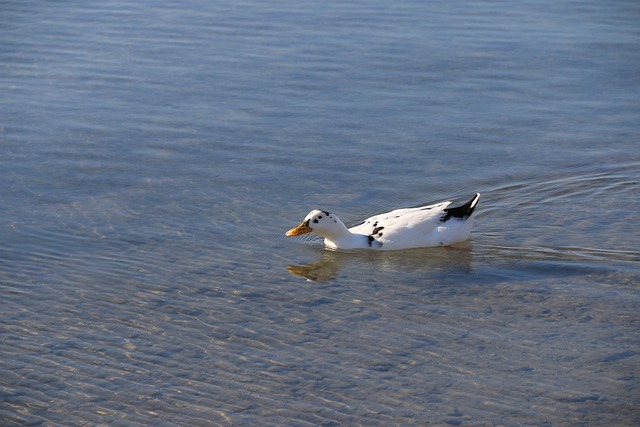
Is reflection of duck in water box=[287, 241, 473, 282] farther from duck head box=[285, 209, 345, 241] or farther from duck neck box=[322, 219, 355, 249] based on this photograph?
duck head box=[285, 209, 345, 241]

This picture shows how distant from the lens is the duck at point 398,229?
10.8 m

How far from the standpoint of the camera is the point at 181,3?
21.7 meters

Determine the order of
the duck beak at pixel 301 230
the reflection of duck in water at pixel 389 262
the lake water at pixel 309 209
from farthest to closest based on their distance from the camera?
1. the duck beak at pixel 301 230
2. the reflection of duck in water at pixel 389 262
3. the lake water at pixel 309 209

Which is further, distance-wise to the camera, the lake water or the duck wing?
the duck wing

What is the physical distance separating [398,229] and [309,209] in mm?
1298

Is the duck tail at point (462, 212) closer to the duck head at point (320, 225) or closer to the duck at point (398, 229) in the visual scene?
the duck at point (398, 229)

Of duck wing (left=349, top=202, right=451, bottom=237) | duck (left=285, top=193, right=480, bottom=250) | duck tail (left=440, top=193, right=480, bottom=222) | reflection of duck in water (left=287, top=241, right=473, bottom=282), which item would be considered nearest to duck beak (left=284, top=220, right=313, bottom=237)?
duck (left=285, top=193, right=480, bottom=250)

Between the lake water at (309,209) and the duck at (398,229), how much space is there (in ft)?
0.43

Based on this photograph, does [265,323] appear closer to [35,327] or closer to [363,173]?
[35,327]

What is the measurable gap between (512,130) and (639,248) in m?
4.00

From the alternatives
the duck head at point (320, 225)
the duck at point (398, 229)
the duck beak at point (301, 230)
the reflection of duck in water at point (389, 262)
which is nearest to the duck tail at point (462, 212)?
the duck at point (398, 229)

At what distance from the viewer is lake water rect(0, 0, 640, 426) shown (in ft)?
26.0

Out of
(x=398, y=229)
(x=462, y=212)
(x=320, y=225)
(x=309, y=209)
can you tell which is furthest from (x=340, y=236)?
(x=462, y=212)

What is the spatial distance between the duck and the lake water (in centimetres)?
13
